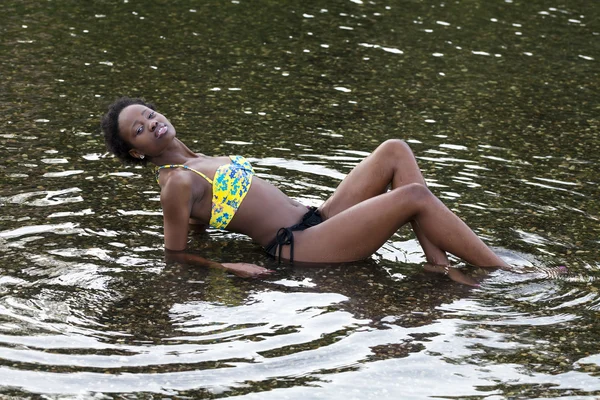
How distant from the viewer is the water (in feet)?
22.3

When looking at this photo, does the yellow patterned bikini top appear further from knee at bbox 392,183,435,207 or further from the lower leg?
the lower leg

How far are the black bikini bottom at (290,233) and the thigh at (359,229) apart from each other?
0.05 meters

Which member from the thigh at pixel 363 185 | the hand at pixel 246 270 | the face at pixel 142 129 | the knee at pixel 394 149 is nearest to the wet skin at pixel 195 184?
the face at pixel 142 129

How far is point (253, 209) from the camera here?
8758 millimetres

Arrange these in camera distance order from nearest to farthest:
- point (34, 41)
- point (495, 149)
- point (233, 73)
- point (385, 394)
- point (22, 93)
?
point (385, 394) → point (495, 149) → point (22, 93) → point (233, 73) → point (34, 41)

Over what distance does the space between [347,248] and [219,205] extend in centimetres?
122

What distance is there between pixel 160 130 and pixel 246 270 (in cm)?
146

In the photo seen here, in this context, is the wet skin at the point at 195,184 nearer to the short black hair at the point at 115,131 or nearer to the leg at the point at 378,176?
the short black hair at the point at 115,131

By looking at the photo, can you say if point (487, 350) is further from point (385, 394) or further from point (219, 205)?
point (219, 205)

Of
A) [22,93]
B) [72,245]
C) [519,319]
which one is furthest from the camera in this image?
[22,93]

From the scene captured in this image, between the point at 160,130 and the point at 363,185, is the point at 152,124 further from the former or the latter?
the point at 363,185

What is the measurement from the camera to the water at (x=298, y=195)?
6.79 m

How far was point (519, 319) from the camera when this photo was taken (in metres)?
7.58

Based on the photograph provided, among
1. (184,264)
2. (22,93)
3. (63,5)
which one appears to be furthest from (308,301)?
(63,5)
